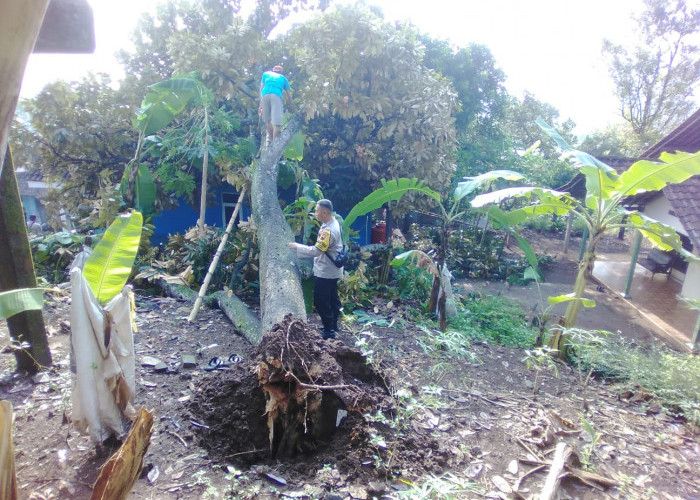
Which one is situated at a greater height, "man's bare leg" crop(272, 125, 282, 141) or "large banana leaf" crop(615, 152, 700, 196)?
"man's bare leg" crop(272, 125, 282, 141)

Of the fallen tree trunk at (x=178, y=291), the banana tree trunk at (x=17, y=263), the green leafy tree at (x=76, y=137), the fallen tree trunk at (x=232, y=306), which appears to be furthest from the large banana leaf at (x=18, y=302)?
the green leafy tree at (x=76, y=137)

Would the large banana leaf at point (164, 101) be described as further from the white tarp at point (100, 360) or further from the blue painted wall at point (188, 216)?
the white tarp at point (100, 360)

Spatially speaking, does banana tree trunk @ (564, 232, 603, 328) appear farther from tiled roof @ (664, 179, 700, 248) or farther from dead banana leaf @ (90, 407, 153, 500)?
dead banana leaf @ (90, 407, 153, 500)

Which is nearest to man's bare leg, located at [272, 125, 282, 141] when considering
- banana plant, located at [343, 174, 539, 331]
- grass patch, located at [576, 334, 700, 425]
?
banana plant, located at [343, 174, 539, 331]

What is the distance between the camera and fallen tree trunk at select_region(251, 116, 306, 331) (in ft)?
13.7

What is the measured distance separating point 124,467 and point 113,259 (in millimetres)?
1560

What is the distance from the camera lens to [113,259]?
3102 millimetres

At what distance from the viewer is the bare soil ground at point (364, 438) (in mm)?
2645

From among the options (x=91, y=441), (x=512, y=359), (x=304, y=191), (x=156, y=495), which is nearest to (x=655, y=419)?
(x=512, y=359)

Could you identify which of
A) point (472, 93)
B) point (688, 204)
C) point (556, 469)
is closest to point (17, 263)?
point (556, 469)

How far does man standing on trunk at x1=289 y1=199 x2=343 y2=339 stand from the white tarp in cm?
243

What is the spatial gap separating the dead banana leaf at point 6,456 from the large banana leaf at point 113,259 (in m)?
1.32

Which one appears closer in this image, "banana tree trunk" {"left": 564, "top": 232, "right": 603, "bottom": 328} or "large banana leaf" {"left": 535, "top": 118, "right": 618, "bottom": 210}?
"large banana leaf" {"left": 535, "top": 118, "right": 618, "bottom": 210}

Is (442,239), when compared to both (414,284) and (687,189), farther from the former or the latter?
(687,189)
